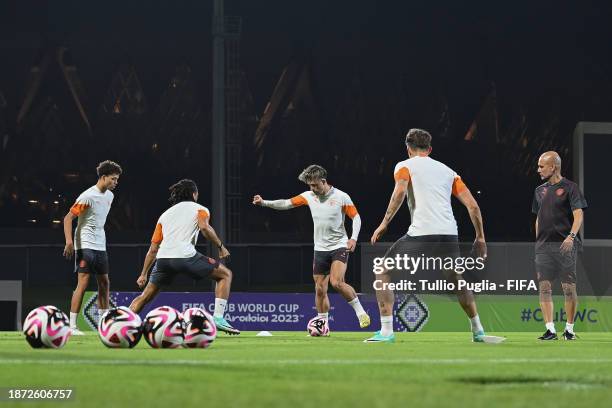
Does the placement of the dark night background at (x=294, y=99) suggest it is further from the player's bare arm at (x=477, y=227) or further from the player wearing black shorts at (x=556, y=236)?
the player's bare arm at (x=477, y=227)

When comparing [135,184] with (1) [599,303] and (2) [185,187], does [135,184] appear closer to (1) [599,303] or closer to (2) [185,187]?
(1) [599,303]

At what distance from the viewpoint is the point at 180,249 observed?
1326cm

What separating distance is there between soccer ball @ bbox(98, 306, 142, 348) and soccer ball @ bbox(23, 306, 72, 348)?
1.16 ft

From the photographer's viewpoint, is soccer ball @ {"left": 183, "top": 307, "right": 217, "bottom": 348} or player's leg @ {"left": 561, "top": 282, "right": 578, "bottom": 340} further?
Answer: player's leg @ {"left": 561, "top": 282, "right": 578, "bottom": 340}

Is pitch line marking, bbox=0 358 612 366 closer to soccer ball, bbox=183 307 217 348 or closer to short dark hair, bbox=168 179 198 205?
soccer ball, bbox=183 307 217 348

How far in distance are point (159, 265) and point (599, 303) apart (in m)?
10.7

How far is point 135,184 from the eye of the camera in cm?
4469

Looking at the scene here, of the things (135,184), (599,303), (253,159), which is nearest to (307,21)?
(253,159)

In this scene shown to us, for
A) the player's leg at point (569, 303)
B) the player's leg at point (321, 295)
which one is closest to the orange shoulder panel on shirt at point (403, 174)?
the player's leg at point (569, 303)

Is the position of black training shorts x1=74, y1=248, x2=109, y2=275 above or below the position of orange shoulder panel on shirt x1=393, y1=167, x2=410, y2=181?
below

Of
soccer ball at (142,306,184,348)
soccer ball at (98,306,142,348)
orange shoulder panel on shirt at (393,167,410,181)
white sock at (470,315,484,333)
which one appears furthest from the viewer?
white sock at (470,315,484,333)

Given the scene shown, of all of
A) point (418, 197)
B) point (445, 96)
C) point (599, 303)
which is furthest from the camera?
point (445, 96)

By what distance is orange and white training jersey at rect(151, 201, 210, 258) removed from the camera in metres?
13.3

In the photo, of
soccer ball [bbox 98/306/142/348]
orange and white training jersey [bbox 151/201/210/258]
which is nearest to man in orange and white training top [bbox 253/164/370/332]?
orange and white training jersey [bbox 151/201/210/258]
